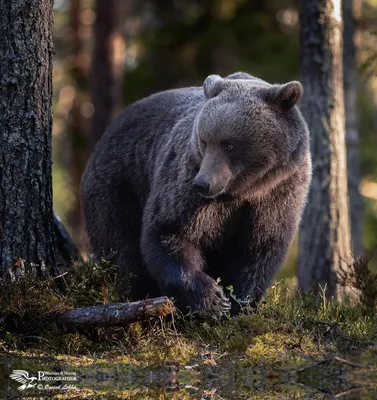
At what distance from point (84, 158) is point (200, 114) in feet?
44.2

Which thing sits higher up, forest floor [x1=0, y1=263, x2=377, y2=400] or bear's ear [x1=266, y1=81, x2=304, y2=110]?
bear's ear [x1=266, y1=81, x2=304, y2=110]

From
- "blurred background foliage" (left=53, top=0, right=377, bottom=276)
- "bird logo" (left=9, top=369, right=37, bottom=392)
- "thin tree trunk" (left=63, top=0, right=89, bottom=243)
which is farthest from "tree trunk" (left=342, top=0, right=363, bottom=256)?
"thin tree trunk" (left=63, top=0, right=89, bottom=243)

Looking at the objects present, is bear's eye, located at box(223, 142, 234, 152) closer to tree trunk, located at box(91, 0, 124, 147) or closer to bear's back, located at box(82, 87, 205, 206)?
bear's back, located at box(82, 87, 205, 206)

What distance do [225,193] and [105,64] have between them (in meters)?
10.6

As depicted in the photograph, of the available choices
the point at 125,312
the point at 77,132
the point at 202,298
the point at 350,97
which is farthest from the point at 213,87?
the point at 77,132

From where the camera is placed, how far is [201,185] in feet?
22.7

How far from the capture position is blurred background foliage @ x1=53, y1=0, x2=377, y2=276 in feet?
57.2

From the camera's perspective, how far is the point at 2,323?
696 cm

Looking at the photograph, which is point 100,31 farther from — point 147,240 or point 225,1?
point 147,240

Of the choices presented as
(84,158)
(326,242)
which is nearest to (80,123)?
(84,158)

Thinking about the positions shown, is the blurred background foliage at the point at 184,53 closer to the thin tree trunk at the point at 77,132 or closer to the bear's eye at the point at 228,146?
the thin tree trunk at the point at 77,132

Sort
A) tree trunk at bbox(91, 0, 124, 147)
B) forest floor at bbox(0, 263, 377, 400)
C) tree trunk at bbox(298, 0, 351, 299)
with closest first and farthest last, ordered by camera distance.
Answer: forest floor at bbox(0, 263, 377, 400) < tree trunk at bbox(298, 0, 351, 299) < tree trunk at bbox(91, 0, 124, 147)

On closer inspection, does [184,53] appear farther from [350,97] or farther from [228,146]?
[228,146]

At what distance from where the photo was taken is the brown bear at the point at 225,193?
7340 mm
